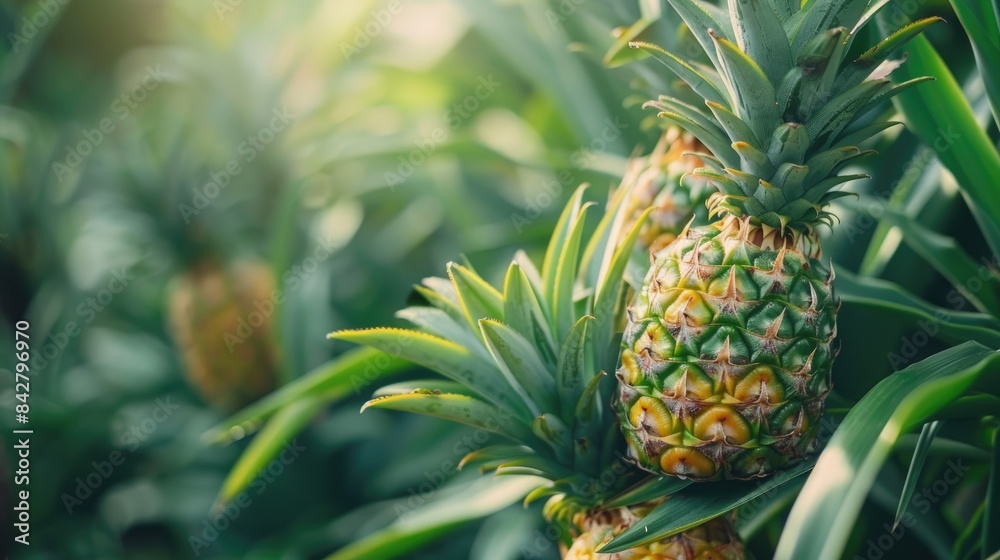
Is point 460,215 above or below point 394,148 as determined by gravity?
below

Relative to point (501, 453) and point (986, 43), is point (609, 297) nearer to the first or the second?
point (501, 453)

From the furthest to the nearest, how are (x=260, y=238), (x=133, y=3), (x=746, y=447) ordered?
(x=133, y=3) → (x=260, y=238) → (x=746, y=447)

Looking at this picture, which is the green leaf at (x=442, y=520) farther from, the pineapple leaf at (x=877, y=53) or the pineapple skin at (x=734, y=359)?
the pineapple leaf at (x=877, y=53)

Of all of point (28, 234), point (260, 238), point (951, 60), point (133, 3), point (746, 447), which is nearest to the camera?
point (746, 447)

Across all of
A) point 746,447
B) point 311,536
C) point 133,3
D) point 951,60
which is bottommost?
point 311,536

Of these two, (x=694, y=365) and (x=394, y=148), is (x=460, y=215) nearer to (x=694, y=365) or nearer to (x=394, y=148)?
(x=394, y=148)

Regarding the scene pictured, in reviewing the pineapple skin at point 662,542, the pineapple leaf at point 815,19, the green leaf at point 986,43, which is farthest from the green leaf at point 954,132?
the pineapple skin at point 662,542

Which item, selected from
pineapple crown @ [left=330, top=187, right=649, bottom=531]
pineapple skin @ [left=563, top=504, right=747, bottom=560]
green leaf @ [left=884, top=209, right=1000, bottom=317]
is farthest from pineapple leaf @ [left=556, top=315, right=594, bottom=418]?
green leaf @ [left=884, top=209, right=1000, bottom=317]

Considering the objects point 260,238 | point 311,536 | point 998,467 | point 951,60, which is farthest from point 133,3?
point 998,467
